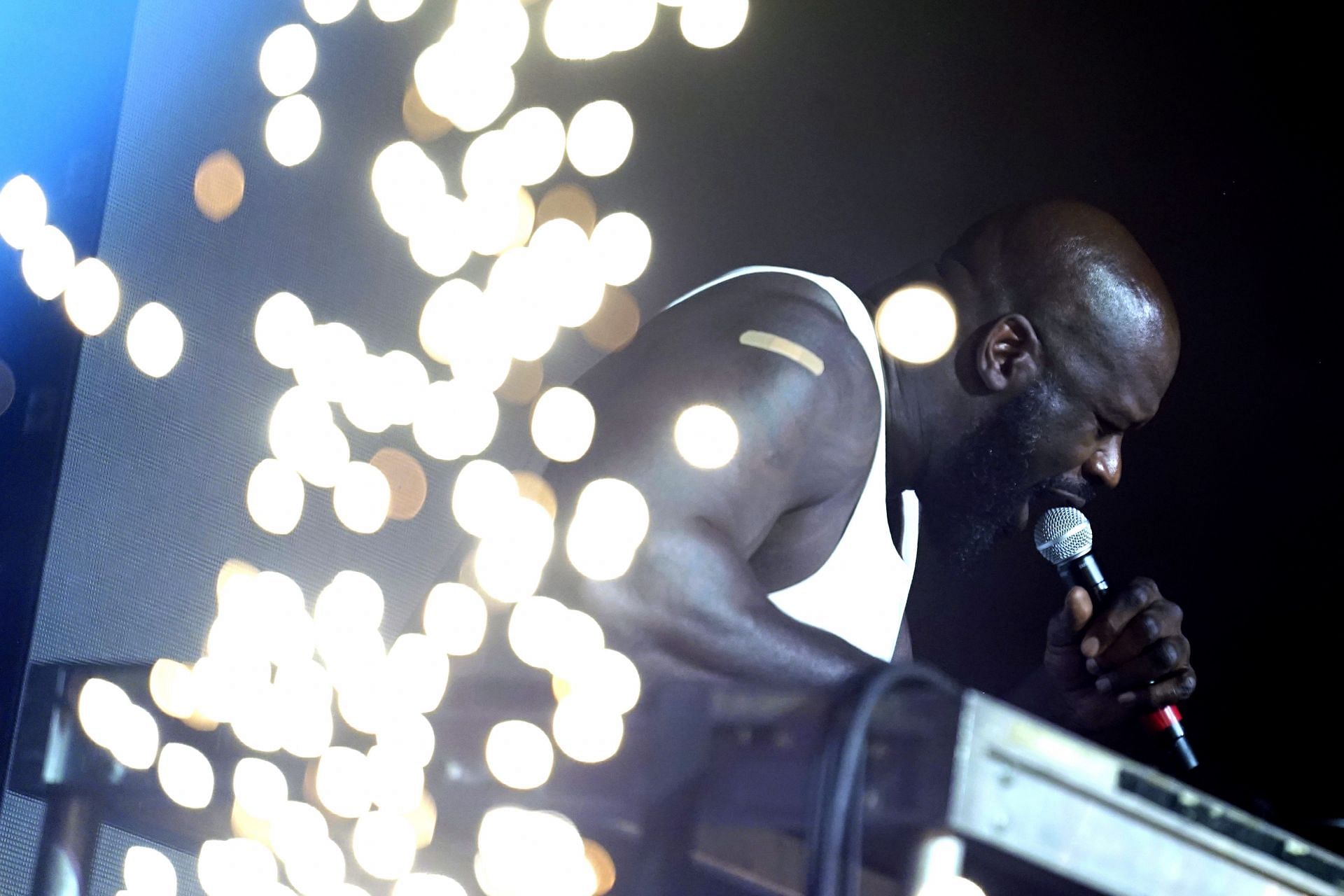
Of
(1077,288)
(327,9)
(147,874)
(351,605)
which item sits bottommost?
(147,874)

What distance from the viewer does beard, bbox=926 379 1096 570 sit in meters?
1.54

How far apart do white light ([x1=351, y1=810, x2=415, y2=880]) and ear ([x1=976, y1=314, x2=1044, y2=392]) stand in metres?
0.97

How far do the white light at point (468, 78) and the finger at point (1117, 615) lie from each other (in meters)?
0.78

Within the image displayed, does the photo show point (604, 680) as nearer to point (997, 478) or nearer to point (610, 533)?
point (610, 533)

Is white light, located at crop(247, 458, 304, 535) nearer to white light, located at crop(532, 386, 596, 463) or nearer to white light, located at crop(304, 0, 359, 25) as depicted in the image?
white light, located at crop(532, 386, 596, 463)

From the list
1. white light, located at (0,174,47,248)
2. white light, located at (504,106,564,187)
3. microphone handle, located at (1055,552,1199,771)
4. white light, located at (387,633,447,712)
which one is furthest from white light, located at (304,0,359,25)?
microphone handle, located at (1055,552,1199,771)

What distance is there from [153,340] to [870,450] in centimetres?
65

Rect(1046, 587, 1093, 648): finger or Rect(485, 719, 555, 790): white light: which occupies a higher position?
Rect(1046, 587, 1093, 648): finger

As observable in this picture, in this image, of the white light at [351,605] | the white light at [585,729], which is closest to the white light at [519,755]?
the white light at [585,729]

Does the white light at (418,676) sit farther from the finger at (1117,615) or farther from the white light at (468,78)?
the finger at (1117,615)

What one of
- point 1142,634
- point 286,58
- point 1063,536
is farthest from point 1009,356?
point 286,58

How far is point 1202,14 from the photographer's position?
175cm

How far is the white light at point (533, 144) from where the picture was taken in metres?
1.29

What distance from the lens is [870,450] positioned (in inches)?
49.1
